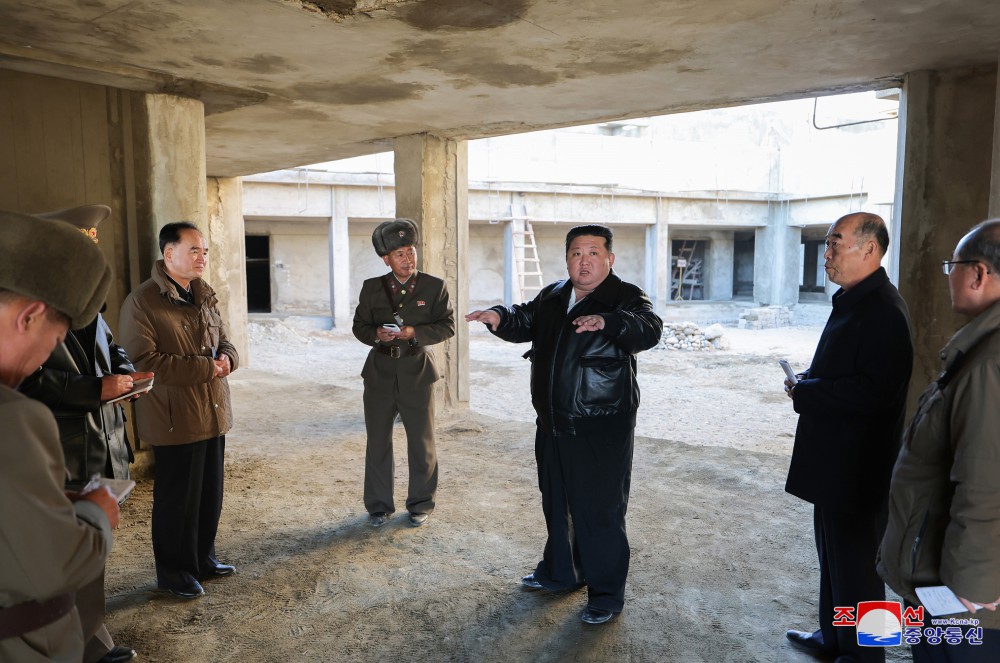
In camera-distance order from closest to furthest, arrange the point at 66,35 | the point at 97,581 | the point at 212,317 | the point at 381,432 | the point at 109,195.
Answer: the point at 97,581 < the point at 212,317 < the point at 66,35 < the point at 381,432 < the point at 109,195

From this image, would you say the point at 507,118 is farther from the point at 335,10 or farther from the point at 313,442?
the point at 313,442

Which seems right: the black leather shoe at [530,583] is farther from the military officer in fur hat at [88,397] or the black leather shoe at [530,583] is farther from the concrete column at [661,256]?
the concrete column at [661,256]

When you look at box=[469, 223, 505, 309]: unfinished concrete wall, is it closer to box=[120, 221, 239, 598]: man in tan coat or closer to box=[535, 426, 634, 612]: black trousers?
box=[120, 221, 239, 598]: man in tan coat

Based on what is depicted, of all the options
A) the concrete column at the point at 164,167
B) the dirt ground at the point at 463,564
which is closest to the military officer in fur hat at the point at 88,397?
the dirt ground at the point at 463,564

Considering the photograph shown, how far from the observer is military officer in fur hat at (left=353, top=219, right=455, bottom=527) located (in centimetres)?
422

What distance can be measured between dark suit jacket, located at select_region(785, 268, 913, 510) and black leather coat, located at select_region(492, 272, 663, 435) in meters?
0.69

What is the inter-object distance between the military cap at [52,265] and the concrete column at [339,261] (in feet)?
46.7

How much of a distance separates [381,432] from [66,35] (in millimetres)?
2763

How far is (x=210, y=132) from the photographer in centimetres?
693

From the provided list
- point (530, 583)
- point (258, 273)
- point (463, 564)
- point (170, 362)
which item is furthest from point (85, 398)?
point (258, 273)

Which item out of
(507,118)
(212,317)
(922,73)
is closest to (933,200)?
(922,73)

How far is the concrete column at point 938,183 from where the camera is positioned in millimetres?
4180

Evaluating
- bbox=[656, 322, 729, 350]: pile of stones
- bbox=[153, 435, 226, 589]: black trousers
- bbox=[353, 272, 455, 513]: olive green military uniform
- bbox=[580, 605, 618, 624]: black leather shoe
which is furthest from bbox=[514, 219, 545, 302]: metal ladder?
bbox=[580, 605, 618, 624]: black leather shoe

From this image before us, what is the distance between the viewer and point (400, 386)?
4242mm
